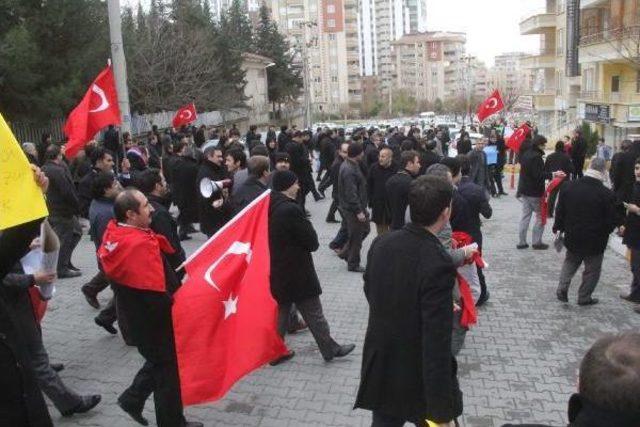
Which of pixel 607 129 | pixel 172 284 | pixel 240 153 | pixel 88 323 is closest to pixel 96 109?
pixel 240 153

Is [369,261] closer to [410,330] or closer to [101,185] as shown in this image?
[410,330]

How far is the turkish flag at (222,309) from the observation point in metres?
4.60

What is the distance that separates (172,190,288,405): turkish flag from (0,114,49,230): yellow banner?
205 centimetres

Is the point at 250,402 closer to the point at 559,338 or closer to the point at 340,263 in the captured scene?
the point at 559,338

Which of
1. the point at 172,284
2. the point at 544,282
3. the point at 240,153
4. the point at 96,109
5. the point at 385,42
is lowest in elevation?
the point at 544,282

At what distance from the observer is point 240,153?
905 cm

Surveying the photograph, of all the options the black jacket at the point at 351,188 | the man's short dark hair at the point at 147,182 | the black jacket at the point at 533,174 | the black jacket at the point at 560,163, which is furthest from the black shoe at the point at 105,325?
the black jacket at the point at 560,163

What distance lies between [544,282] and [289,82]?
5961cm

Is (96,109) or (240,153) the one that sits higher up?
(96,109)

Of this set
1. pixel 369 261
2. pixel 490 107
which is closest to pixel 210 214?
pixel 369 261

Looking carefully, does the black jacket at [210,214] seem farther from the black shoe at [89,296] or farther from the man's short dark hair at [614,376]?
the man's short dark hair at [614,376]

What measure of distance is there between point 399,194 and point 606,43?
104ft

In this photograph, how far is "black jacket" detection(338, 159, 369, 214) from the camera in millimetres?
9016

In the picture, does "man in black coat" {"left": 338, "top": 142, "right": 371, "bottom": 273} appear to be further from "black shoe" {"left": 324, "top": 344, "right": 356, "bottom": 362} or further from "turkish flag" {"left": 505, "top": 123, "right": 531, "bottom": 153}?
"turkish flag" {"left": 505, "top": 123, "right": 531, "bottom": 153}
